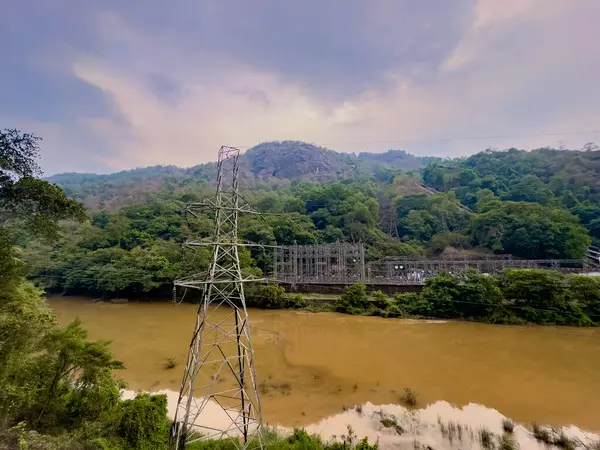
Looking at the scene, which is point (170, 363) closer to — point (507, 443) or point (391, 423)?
point (391, 423)

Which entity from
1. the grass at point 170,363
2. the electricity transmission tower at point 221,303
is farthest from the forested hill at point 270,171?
the electricity transmission tower at point 221,303

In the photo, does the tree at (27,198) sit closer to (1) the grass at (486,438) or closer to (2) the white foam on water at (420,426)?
(2) the white foam on water at (420,426)

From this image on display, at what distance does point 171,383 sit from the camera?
11.5m

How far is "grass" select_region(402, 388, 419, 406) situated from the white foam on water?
0.41 metres

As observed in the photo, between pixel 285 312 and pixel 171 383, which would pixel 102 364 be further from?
pixel 285 312

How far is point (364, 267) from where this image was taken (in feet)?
91.4

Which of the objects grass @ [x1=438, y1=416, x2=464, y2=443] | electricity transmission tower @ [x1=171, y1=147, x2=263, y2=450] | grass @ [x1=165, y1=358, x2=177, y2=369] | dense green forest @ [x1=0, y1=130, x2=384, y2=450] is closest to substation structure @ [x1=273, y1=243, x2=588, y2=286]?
grass @ [x1=165, y1=358, x2=177, y2=369]

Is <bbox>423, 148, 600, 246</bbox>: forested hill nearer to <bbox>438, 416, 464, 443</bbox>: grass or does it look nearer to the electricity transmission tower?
Answer: <bbox>438, 416, 464, 443</bbox>: grass

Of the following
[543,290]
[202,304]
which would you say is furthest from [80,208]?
[543,290]

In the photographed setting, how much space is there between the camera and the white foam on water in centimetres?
804

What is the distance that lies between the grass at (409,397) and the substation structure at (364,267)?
13.6m

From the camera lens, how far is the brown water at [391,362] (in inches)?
403

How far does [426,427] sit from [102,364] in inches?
342

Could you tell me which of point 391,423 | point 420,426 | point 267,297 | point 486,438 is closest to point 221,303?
point 391,423
